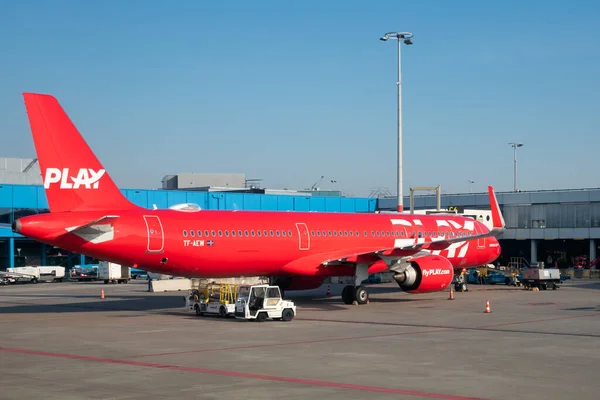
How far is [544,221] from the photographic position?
78875 mm

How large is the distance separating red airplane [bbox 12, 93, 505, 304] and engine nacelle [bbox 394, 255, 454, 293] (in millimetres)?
48

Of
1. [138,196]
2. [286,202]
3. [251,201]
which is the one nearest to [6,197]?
[138,196]

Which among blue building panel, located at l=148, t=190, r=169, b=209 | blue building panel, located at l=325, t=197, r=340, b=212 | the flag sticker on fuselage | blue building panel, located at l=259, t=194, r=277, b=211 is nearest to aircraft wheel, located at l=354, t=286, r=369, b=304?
the flag sticker on fuselage

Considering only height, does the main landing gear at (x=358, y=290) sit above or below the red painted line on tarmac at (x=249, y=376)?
above

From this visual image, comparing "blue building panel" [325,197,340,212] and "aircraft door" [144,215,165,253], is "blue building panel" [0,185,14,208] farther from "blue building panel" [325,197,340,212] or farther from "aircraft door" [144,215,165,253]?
"aircraft door" [144,215,165,253]

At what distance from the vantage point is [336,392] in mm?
16016

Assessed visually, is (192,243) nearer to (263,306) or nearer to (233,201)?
(263,306)

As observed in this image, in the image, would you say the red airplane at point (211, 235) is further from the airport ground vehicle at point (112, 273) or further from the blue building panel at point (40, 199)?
the blue building panel at point (40, 199)

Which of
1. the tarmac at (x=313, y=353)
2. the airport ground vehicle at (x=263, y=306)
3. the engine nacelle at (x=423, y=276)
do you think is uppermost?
the engine nacelle at (x=423, y=276)

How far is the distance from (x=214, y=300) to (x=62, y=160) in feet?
27.5

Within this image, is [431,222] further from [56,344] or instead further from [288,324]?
[56,344]

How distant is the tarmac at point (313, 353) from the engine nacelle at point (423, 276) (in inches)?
41.5

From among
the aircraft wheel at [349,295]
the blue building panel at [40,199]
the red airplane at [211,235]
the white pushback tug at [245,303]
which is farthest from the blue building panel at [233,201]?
the white pushback tug at [245,303]

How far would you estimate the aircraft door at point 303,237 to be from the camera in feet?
127
